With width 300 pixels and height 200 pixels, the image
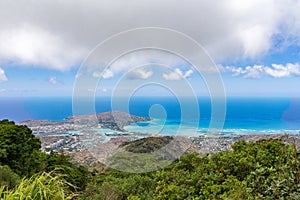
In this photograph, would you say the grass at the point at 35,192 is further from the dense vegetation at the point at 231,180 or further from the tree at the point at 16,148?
the tree at the point at 16,148

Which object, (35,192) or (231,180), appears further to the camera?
(231,180)

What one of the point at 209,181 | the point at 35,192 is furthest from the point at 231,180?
the point at 35,192

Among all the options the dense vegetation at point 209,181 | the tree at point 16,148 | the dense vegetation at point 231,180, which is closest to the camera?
the dense vegetation at point 209,181

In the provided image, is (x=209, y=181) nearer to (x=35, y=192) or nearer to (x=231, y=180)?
(x=231, y=180)

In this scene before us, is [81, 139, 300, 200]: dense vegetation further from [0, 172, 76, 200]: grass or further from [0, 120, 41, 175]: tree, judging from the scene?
[0, 120, 41, 175]: tree

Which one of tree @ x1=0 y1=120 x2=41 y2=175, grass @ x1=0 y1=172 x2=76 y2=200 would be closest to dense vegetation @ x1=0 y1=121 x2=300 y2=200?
grass @ x1=0 y1=172 x2=76 y2=200

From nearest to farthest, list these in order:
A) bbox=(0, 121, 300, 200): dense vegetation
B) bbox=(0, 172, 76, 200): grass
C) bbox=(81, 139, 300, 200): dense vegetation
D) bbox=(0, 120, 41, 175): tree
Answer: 1. bbox=(0, 172, 76, 200): grass
2. bbox=(0, 121, 300, 200): dense vegetation
3. bbox=(81, 139, 300, 200): dense vegetation
4. bbox=(0, 120, 41, 175): tree

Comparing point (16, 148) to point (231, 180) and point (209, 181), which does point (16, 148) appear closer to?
point (209, 181)

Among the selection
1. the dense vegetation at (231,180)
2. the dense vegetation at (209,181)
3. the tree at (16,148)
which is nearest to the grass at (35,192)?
the dense vegetation at (209,181)

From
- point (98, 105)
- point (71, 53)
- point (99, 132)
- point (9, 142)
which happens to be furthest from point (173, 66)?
point (9, 142)

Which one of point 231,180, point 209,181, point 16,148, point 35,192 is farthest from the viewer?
point 16,148

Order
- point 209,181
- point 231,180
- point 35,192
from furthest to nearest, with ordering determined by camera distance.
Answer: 1. point 209,181
2. point 231,180
3. point 35,192

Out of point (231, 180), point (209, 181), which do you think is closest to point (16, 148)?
point (209, 181)
